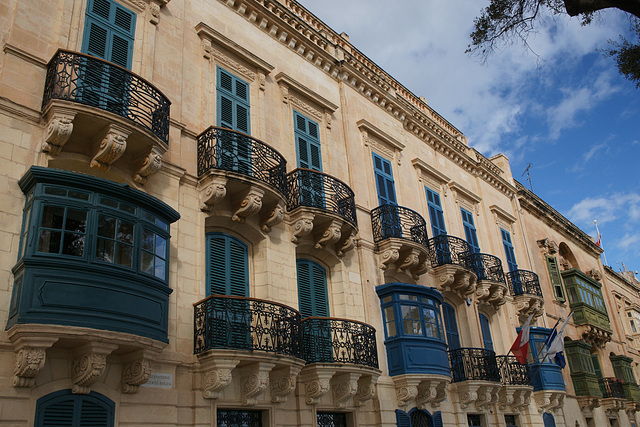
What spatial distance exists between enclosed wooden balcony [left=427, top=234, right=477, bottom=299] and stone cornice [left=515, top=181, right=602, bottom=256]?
1088 cm

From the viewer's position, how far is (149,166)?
1096cm

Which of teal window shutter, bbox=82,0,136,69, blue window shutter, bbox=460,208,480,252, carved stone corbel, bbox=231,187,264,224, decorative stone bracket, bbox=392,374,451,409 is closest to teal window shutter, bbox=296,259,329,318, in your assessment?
carved stone corbel, bbox=231,187,264,224

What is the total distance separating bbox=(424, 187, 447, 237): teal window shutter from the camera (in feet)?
69.5

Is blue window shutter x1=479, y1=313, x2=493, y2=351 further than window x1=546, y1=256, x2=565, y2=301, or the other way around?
window x1=546, y1=256, x2=565, y2=301

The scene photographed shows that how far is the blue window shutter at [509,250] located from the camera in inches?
1020

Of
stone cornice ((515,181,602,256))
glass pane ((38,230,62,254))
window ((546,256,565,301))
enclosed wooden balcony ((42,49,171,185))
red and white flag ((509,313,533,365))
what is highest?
stone cornice ((515,181,602,256))

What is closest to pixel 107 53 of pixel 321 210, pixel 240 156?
pixel 240 156

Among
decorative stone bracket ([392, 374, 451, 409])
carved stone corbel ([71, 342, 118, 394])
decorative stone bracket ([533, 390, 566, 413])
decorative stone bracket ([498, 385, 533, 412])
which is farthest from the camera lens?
decorative stone bracket ([533, 390, 566, 413])

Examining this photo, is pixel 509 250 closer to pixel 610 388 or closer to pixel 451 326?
pixel 451 326

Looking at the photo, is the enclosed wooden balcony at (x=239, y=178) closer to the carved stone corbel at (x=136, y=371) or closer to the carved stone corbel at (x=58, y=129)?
the carved stone corbel at (x=58, y=129)

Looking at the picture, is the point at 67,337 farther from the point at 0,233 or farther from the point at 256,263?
the point at 256,263

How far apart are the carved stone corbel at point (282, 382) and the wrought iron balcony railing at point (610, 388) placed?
2291cm

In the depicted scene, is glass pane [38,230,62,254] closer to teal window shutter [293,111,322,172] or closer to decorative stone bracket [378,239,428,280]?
teal window shutter [293,111,322,172]

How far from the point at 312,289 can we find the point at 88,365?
7.12 meters
